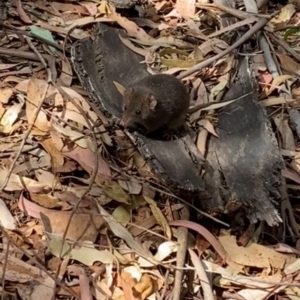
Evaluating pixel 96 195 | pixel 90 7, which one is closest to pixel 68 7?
pixel 90 7

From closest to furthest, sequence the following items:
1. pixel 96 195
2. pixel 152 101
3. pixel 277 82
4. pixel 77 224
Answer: pixel 77 224
pixel 96 195
pixel 152 101
pixel 277 82

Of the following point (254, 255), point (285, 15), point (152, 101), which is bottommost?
point (254, 255)

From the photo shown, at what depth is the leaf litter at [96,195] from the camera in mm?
3744

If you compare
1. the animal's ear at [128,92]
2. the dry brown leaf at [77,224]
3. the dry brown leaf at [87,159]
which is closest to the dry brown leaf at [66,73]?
the animal's ear at [128,92]

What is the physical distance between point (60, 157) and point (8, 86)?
70 cm

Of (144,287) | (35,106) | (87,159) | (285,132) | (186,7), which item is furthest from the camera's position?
(186,7)

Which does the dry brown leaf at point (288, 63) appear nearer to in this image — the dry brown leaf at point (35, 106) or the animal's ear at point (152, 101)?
the animal's ear at point (152, 101)

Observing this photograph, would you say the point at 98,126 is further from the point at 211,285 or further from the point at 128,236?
the point at 211,285

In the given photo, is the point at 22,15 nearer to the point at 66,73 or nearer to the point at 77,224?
the point at 66,73

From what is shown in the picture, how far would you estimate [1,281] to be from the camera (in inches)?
141

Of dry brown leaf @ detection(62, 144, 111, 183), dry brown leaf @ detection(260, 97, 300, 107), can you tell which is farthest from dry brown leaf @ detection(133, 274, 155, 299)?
dry brown leaf @ detection(260, 97, 300, 107)

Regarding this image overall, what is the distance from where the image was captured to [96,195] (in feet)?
13.4

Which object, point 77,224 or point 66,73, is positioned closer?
point 77,224

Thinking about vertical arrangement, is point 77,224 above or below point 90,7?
below
